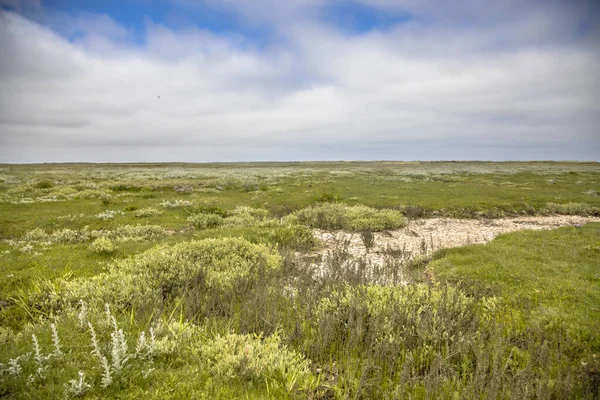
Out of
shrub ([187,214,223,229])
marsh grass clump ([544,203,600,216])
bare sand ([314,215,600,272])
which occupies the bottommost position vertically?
bare sand ([314,215,600,272])

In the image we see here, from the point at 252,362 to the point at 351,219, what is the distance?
14.7m

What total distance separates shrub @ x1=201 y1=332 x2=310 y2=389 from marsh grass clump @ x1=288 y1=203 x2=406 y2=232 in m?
13.0

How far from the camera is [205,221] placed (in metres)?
18.0

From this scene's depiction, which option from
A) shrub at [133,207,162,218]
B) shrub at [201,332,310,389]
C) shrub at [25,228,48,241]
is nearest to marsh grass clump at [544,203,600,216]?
shrub at [201,332,310,389]

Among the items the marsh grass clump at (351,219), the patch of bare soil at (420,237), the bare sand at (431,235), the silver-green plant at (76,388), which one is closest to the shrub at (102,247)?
the patch of bare soil at (420,237)

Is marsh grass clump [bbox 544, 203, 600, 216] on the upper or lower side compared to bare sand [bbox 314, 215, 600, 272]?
upper

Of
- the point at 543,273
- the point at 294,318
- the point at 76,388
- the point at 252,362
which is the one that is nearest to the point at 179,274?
the point at 294,318

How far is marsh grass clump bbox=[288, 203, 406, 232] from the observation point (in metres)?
17.7

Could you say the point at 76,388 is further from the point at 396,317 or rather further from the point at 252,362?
the point at 396,317

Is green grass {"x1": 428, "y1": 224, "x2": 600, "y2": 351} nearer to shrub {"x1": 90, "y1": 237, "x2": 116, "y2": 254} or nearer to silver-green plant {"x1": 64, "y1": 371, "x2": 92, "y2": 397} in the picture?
silver-green plant {"x1": 64, "y1": 371, "x2": 92, "y2": 397}

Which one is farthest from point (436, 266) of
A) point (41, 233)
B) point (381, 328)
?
point (41, 233)

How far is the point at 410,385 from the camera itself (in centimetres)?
475

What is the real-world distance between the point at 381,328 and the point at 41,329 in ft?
18.6

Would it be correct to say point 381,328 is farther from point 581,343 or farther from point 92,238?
point 92,238
